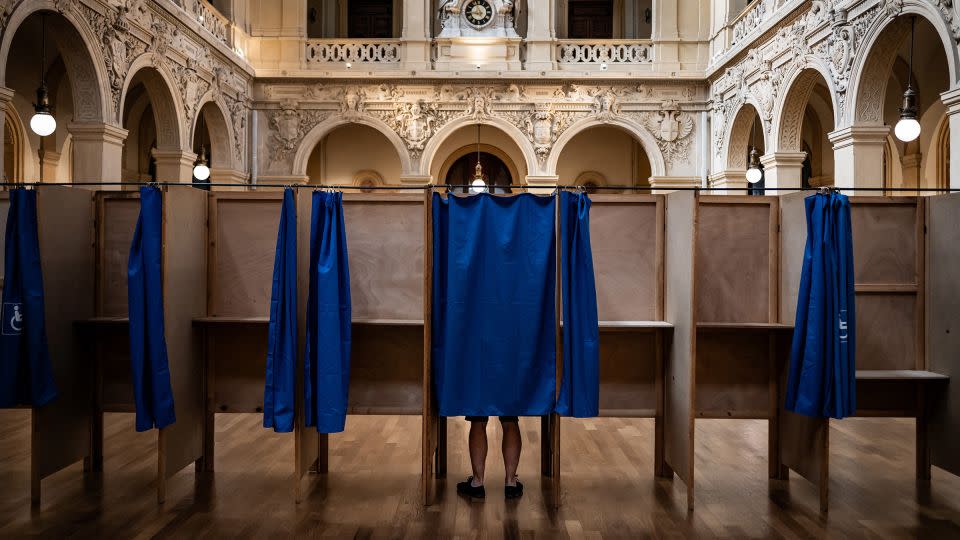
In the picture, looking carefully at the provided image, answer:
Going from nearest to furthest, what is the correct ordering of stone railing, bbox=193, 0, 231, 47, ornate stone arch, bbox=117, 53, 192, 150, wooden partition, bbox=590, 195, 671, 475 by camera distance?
wooden partition, bbox=590, 195, 671, 475 < ornate stone arch, bbox=117, 53, 192, 150 < stone railing, bbox=193, 0, 231, 47

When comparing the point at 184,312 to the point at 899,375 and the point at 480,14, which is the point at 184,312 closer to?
the point at 899,375

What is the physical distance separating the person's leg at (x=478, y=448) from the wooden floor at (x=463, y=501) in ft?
0.67

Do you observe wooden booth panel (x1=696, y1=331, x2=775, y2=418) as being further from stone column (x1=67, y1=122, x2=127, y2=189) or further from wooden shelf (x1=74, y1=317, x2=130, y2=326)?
stone column (x1=67, y1=122, x2=127, y2=189)

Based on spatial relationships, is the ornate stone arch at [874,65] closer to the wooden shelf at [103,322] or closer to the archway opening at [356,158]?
the wooden shelf at [103,322]

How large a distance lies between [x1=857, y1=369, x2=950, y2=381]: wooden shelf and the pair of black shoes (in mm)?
2660

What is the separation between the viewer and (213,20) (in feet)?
45.0

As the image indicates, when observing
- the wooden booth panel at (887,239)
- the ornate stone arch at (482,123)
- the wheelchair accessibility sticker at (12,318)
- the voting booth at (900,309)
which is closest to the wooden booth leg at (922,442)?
the voting booth at (900,309)

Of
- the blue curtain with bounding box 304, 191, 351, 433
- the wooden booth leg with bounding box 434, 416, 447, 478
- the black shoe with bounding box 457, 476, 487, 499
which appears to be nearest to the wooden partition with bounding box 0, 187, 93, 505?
the blue curtain with bounding box 304, 191, 351, 433

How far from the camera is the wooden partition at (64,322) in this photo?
5020 millimetres

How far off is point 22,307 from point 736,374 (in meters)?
5.42

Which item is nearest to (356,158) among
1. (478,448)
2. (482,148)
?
(482,148)

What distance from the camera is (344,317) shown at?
4.90 meters

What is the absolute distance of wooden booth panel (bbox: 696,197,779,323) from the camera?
5559mm

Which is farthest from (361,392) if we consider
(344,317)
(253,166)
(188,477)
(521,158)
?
(521,158)
